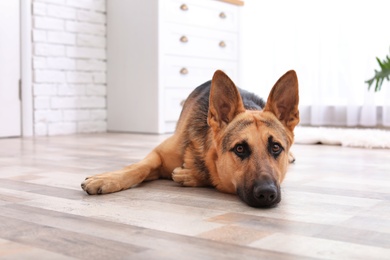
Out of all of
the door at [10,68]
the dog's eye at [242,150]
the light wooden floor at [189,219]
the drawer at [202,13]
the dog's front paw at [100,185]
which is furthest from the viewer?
the drawer at [202,13]

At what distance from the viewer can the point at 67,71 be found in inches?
185

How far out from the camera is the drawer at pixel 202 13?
4.62 meters

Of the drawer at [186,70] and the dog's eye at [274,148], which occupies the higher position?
the drawer at [186,70]

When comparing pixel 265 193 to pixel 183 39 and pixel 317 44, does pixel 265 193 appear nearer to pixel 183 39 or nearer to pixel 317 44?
pixel 183 39

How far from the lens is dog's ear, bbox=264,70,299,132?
1812 mm

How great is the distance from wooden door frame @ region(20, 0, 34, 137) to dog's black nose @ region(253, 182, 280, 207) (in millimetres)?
3258

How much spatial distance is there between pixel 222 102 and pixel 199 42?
10.4ft

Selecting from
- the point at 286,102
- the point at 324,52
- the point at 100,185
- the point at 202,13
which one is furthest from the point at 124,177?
the point at 324,52

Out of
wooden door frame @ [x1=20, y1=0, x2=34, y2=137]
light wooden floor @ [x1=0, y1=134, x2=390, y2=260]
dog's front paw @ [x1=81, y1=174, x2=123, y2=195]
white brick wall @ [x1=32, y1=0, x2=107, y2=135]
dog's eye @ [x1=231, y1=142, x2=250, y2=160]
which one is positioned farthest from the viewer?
white brick wall @ [x1=32, y1=0, x2=107, y2=135]

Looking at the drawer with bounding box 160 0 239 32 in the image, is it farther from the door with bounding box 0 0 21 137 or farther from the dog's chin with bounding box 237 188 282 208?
the dog's chin with bounding box 237 188 282 208

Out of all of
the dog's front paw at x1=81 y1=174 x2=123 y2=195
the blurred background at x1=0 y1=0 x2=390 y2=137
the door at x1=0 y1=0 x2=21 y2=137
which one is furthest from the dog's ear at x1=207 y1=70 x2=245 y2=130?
the door at x1=0 y1=0 x2=21 y2=137

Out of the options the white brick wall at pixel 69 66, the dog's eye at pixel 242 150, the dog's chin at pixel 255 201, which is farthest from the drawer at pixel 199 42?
Result: the dog's chin at pixel 255 201

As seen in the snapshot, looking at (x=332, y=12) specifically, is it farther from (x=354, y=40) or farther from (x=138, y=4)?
(x=138, y=4)

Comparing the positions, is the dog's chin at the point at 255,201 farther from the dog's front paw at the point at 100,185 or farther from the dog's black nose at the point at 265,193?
the dog's front paw at the point at 100,185
